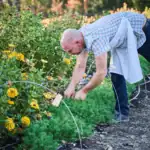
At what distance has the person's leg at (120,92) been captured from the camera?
4632mm

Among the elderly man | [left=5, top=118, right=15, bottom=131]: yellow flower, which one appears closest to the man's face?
the elderly man

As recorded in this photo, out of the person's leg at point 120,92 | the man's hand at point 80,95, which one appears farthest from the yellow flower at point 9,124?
the person's leg at point 120,92

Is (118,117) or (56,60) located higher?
(56,60)

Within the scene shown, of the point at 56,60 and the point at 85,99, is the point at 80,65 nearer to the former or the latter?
the point at 85,99

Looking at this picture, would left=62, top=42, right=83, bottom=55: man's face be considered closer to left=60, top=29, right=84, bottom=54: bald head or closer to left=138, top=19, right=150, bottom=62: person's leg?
left=60, top=29, right=84, bottom=54: bald head

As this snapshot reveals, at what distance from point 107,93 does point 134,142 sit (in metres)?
1.20

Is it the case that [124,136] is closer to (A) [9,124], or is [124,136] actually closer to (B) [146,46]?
(B) [146,46]

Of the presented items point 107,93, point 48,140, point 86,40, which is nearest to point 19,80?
point 48,140

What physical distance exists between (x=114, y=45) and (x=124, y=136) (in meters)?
0.89

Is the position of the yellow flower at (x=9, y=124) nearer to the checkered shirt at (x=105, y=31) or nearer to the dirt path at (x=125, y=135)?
the dirt path at (x=125, y=135)

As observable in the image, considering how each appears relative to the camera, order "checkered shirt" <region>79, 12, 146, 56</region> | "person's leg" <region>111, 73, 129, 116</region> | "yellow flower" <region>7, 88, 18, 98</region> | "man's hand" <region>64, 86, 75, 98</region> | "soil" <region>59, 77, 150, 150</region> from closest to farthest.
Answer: "yellow flower" <region>7, 88, 18, 98</region>
"soil" <region>59, 77, 150, 150</region>
"checkered shirt" <region>79, 12, 146, 56</region>
"man's hand" <region>64, 86, 75, 98</region>
"person's leg" <region>111, 73, 129, 116</region>

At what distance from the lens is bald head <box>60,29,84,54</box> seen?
3953mm

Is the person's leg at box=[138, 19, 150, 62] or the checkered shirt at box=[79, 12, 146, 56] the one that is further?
the person's leg at box=[138, 19, 150, 62]

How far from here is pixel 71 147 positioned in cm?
372
